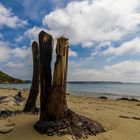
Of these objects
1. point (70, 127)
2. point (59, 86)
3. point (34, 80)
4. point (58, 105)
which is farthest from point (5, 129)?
point (34, 80)

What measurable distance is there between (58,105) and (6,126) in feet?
7.35

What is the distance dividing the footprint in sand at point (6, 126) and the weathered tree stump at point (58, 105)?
919mm

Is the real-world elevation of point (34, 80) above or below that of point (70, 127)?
above

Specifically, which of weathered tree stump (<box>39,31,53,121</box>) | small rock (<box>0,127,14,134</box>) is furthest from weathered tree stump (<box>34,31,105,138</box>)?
small rock (<box>0,127,14,134</box>)

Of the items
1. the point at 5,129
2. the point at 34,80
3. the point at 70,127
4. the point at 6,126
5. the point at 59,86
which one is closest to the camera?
the point at 70,127

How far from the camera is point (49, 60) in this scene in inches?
361

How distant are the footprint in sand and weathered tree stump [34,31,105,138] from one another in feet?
3.02

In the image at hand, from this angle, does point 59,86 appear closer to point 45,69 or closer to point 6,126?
point 45,69

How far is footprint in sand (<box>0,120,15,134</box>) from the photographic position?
351 inches

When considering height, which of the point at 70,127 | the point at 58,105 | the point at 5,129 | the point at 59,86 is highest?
the point at 59,86

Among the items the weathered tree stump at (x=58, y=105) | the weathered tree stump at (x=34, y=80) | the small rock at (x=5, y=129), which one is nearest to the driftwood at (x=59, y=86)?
the weathered tree stump at (x=58, y=105)

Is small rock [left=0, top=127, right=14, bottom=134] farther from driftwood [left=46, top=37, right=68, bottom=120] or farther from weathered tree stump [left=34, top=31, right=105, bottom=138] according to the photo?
driftwood [left=46, top=37, right=68, bottom=120]

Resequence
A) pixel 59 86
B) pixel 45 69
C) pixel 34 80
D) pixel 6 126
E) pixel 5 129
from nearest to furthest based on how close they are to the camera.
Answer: pixel 59 86, pixel 5 129, pixel 45 69, pixel 6 126, pixel 34 80

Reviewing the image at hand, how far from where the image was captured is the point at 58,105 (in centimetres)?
875
